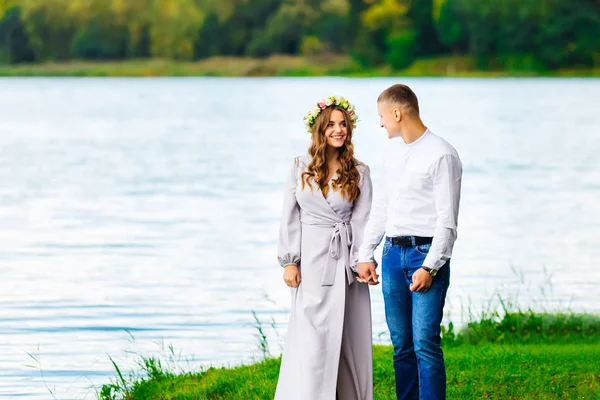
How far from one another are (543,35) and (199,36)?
28.6m

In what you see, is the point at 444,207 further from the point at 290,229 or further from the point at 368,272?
the point at 290,229

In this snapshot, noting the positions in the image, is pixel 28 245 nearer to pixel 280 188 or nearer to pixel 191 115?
Answer: pixel 280 188

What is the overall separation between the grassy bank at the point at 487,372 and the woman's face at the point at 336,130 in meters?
1.82

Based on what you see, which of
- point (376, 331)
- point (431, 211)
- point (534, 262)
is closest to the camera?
point (431, 211)

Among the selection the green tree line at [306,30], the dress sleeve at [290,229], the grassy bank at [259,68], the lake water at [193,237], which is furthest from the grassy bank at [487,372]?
the grassy bank at [259,68]

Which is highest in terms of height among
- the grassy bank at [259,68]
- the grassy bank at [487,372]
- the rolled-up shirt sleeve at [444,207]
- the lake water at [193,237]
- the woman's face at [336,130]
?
the woman's face at [336,130]

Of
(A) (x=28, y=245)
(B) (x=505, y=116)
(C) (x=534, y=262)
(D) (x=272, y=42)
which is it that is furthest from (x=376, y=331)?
(D) (x=272, y=42)

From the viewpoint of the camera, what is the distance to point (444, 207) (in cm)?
571

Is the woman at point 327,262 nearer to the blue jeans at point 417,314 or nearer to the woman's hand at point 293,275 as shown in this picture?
the woman's hand at point 293,275

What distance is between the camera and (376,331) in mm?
10438

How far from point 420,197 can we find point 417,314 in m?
0.56

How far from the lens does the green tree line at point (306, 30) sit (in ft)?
311

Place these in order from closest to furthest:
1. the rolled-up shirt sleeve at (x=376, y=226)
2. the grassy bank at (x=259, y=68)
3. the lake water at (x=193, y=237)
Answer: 1. the rolled-up shirt sleeve at (x=376, y=226)
2. the lake water at (x=193, y=237)
3. the grassy bank at (x=259, y=68)

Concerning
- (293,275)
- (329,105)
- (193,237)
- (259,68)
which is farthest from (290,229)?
(259,68)
